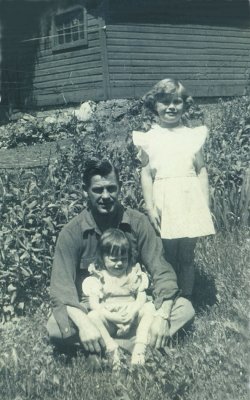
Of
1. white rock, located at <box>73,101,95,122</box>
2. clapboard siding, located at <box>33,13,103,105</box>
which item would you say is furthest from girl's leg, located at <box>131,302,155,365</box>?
clapboard siding, located at <box>33,13,103,105</box>

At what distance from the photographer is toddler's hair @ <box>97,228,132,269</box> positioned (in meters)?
3.34

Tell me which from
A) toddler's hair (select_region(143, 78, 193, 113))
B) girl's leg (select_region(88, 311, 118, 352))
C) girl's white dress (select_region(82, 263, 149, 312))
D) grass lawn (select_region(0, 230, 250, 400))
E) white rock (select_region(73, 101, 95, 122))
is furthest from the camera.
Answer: white rock (select_region(73, 101, 95, 122))

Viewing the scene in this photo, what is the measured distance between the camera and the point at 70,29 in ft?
46.4

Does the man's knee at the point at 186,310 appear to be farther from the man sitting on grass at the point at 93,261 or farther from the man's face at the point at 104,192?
the man's face at the point at 104,192

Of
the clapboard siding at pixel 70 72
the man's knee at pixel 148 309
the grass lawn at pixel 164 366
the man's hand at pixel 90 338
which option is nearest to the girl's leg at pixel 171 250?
the grass lawn at pixel 164 366

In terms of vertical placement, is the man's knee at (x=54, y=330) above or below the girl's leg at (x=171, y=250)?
below

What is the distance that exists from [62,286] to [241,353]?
118 centimetres

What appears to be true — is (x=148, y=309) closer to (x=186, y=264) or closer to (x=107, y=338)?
(x=107, y=338)

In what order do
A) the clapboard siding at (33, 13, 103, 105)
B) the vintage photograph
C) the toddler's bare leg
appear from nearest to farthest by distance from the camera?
the vintage photograph < the toddler's bare leg < the clapboard siding at (33, 13, 103, 105)

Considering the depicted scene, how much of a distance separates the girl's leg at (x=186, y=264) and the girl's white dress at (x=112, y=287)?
1.84 feet

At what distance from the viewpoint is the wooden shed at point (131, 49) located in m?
12.9

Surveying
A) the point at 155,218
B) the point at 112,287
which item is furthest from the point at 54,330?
the point at 155,218

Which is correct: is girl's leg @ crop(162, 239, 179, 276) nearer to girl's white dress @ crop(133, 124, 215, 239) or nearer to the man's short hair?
girl's white dress @ crop(133, 124, 215, 239)

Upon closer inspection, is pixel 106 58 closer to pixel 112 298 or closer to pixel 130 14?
pixel 130 14
